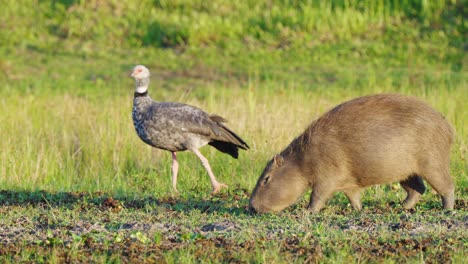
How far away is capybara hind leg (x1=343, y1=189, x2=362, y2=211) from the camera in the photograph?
7.46 metres

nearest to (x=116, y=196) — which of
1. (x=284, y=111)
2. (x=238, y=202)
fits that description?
(x=238, y=202)

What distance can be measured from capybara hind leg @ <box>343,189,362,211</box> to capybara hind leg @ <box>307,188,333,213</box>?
0.27 m

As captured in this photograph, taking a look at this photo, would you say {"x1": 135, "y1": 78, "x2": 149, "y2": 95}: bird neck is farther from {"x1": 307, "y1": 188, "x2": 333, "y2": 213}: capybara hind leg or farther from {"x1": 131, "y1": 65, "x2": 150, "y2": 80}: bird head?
{"x1": 307, "y1": 188, "x2": 333, "y2": 213}: capybara hind leg

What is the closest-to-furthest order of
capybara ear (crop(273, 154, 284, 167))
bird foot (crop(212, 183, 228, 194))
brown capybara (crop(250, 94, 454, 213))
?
1. brown capybara (crop(250, 94, 454, 213))
2. capybara ear (crop(273, 154, 284, 167))
3. bird foot (crop(212, 183, 228, 194))

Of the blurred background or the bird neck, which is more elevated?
the bird neck

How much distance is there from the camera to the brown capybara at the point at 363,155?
7164mm

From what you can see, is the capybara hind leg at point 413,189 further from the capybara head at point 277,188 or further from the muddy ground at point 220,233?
the capybara head at point 277,188

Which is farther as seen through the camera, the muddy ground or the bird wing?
the bird wing

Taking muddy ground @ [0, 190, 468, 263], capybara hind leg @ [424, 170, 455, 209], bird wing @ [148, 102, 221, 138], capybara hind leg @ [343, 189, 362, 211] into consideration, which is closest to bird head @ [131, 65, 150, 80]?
bird wing @ [148, 102, 221, 138]

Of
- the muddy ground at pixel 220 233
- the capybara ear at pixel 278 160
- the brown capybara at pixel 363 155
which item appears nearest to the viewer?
the muddy ground at pixel 220 233

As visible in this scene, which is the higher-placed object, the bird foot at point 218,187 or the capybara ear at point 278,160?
the capybara ear at point 278,160

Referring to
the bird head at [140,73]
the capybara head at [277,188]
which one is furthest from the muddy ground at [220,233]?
the bird head at [140,73]

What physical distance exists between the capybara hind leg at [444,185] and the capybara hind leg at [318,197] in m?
0.76

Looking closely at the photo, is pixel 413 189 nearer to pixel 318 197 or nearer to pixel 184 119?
pixel 318 197
